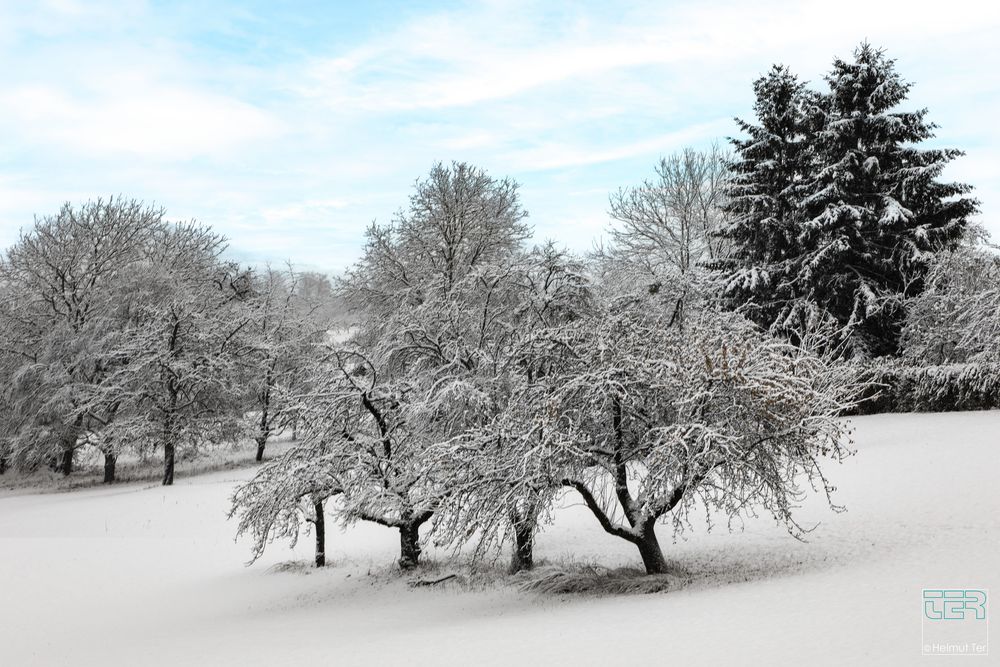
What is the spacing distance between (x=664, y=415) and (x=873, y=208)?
20255 mm

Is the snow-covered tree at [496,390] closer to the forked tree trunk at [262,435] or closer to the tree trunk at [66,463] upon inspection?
the forked tree trunk at [262,435]

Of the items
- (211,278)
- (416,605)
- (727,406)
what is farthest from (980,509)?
(211,278)

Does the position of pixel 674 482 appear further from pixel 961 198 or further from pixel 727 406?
pixel 961 198

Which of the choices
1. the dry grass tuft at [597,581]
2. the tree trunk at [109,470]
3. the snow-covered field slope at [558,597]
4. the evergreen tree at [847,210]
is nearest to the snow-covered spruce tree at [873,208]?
the evergreen tree at [847,210]

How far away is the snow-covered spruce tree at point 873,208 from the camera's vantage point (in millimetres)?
25828

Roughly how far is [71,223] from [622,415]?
31.5 m

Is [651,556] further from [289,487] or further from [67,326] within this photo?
[67,326]

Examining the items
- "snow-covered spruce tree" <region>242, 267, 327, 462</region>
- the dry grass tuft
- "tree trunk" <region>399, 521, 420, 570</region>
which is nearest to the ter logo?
the dry grass tuft

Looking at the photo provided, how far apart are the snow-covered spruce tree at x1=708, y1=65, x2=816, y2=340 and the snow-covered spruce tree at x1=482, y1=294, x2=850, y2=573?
683 inches

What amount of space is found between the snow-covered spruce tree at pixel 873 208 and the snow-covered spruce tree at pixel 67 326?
87.0 feet

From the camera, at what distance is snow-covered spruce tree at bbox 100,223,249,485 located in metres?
26.9

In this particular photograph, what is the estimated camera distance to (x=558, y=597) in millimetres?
11156

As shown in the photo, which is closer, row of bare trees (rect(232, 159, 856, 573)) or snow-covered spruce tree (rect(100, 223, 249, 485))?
row of bare trees (rect(232, 159, 856, 573))

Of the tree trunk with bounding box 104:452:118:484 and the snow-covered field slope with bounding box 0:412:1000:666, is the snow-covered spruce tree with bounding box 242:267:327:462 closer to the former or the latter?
the tree trunk with bounding box 104:452:118:484
